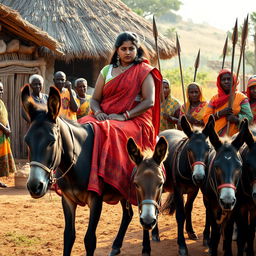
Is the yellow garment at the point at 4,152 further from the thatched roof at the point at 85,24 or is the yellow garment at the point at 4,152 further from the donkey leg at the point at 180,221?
the donkey leg at the point at 180,221

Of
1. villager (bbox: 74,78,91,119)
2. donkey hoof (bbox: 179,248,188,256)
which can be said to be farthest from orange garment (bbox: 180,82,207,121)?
donkey hoof (bbox: 179,248,188,256)

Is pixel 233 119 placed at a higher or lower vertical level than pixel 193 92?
lower

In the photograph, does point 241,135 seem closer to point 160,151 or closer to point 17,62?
point 160,151

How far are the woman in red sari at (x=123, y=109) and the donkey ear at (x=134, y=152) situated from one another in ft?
1.07

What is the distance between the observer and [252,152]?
4.84 meters

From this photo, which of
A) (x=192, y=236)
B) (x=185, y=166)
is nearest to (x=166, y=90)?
(x=192, y=236)

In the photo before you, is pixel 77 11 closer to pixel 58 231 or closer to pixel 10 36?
pixel 10 36

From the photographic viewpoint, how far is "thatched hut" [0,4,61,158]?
11.8 m

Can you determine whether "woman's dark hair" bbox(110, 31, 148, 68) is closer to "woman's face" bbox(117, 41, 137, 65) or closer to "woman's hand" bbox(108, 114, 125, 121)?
"woman's face" bbox(117, 41, 137, 65)

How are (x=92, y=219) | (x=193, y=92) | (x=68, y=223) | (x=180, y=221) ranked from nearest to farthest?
(x=92, y=219)
(x=68, y=223)
(x=180, y=221)
(x=193, y=92)

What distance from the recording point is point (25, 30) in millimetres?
11688

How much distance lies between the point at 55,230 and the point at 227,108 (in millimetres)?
2856

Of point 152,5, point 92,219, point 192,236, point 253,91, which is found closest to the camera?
point 92,219

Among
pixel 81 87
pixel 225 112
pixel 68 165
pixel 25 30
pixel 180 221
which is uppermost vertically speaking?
pixel 25 30
